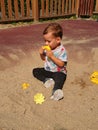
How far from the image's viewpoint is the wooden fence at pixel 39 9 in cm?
677

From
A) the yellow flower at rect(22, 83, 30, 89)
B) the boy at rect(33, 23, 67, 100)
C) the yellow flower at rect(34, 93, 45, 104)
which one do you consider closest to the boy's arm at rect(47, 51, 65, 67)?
the boy at rect(33, 23, 67, 100)

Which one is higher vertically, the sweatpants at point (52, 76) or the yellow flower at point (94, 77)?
the sweatpants at point (52, 76)

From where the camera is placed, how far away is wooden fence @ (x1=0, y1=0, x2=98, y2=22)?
22.2 ft

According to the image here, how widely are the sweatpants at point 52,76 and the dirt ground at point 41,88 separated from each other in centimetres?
8

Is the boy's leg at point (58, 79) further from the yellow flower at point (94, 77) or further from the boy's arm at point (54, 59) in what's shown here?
the yellow flower at point (94, 77)

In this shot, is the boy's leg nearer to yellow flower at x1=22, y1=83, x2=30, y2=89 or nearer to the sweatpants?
the sweatpants

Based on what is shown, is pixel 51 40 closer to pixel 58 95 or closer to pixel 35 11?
pixel 58 95

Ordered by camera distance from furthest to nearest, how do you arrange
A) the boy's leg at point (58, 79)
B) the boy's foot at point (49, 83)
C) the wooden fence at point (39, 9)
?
the wooden fence at point (39, 9), the boy's foot at point (49, 83), the boy's leg at point (58, 79)

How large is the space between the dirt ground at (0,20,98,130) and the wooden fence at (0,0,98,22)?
0.96 metres

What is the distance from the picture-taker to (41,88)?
3.76 m

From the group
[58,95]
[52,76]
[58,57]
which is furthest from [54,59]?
[58,95]

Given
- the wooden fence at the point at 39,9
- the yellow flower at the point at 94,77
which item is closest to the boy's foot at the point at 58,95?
the yellow flower at the point at 94,77

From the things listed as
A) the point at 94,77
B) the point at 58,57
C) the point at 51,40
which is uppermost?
the point at 51,40

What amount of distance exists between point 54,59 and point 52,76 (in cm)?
38
